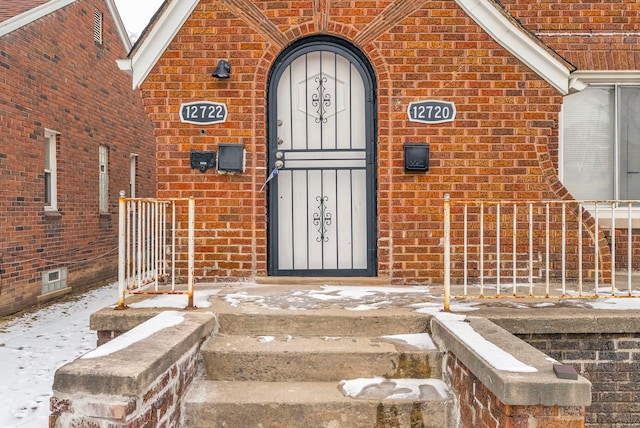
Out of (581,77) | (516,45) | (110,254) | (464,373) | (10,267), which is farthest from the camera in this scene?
(110,254)

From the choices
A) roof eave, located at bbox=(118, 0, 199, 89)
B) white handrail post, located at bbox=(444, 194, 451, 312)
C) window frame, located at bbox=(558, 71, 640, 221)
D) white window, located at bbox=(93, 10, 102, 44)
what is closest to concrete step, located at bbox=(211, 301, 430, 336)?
white handrail post, located at bbox=(444, 194, 451, 312)

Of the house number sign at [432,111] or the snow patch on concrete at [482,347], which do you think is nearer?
the snow patch on concrete at [482,347]

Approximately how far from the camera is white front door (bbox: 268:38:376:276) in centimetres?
584

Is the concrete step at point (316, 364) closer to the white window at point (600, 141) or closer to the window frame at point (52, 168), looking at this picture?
the white window at point (600, 141)

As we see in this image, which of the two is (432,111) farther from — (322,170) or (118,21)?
(118,21)

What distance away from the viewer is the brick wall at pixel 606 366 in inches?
151

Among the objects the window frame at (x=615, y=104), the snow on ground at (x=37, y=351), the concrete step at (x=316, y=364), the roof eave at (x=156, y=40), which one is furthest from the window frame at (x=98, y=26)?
→ the concrete step at (x=316, y=364)

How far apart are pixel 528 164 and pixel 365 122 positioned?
190 cm

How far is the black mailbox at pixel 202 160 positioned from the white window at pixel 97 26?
24.8 feet

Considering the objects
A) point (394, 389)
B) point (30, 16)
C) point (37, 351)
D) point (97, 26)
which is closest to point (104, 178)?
point (97, 26)

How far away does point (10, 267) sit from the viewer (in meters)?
8.20

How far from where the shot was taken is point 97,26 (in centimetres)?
1157

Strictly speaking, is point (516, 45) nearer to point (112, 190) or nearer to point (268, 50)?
point (268, 50)

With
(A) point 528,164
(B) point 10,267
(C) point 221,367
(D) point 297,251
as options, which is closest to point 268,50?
(D) point 297,251
